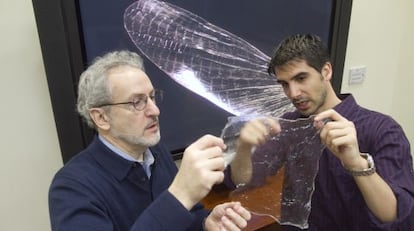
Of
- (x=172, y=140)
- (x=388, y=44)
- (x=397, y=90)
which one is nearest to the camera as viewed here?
(x=172, y=140)

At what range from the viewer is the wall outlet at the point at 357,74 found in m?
2.09

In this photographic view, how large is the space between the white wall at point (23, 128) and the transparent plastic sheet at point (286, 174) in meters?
0.77

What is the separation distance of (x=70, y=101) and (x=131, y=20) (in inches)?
14.2

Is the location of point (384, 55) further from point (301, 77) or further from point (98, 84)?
point (98, 84)

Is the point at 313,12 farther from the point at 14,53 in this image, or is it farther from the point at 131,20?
the point at 14,53

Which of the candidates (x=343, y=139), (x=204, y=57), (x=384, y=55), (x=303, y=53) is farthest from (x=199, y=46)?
(x=384, y=55)

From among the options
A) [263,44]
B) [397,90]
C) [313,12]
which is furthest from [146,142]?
[397,90]

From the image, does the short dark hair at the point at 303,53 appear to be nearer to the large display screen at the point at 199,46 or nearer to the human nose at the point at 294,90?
the human nose at the point at 294,90

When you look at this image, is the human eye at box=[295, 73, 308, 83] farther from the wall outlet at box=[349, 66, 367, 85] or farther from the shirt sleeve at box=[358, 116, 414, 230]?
the wall outlet at box=[349, 66, 367, 85]

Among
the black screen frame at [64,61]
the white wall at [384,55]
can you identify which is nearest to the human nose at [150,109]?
the black screen frame at [64,61]

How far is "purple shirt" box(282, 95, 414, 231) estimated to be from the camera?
0.90 m

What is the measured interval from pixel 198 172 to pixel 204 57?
2.36 ft

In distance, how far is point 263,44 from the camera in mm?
1632

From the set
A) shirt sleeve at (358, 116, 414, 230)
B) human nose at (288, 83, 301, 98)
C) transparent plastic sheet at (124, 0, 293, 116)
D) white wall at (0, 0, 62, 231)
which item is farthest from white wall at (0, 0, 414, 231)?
shirt sleeve at (358, 116, 414, 230)
